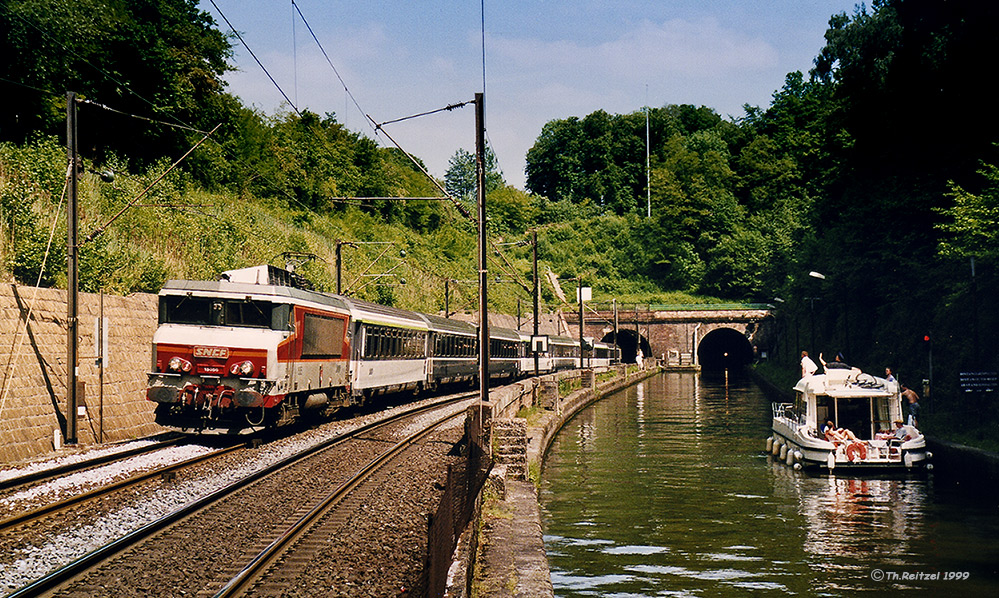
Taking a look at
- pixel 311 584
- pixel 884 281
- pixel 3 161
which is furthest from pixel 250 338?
pixel 884 281

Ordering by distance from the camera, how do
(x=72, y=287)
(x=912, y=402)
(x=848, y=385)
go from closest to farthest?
1. (x=72, y=287)
2. (x=848, y=385)
3. (x=912, y=402)

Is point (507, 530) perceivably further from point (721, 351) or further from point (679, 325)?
point (721, 351)

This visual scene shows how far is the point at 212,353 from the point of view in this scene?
20234 millimetres

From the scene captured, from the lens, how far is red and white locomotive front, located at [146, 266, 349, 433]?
20000 mm

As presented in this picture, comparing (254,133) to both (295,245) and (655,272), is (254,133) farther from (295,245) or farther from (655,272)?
(655,272)

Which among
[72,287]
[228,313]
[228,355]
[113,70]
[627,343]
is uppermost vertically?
[113,70]

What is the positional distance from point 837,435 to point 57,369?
1746cm

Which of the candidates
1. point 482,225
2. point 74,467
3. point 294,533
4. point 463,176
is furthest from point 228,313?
point 463,176

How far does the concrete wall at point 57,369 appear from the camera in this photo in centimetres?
1892

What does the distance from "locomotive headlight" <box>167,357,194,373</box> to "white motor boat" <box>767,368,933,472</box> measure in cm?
1395

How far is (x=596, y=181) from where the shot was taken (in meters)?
135

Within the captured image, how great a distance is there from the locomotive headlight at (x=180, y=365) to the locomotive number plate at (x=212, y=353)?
255 millimetres

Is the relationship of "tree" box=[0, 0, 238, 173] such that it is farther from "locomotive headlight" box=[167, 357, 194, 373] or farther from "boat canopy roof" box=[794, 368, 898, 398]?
"boat canopy roof" box=[794, 368, 898, 398]

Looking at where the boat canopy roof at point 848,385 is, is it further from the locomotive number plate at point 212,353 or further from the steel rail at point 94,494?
the steel rail at point 94,494
